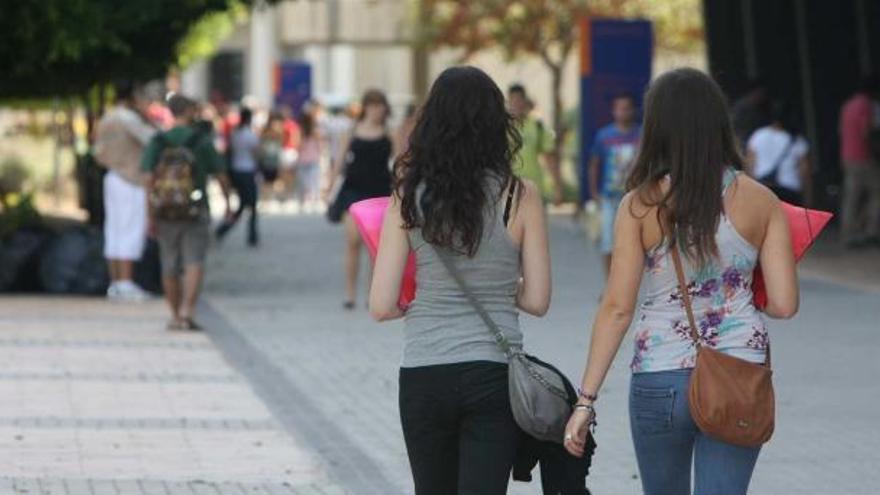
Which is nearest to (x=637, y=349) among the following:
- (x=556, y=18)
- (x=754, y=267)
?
(x=754, y=267)

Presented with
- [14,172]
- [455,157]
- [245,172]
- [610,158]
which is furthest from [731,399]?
[14,172]

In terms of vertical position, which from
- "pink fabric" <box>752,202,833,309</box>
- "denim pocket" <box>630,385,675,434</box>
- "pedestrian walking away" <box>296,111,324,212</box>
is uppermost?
"pink fabric" <box>752,202,833,309</box>

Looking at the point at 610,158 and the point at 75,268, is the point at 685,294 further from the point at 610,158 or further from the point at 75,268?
the point at 75,268

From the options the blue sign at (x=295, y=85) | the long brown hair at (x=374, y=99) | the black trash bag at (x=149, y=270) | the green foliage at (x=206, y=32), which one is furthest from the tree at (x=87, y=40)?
the blue sign at (x=295, y=85)

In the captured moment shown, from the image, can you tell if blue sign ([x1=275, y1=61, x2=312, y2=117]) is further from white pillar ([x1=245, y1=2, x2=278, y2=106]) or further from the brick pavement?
white pillar ([x1=245, y1=2, x2=278, y2=106])

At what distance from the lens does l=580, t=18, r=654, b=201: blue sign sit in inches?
951

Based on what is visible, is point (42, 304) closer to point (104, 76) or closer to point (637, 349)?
point (104, 76)

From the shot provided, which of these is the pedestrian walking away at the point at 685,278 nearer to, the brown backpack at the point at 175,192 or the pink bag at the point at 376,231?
the pink bag at the point at 376,231

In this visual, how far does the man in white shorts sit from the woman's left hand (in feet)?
40.6

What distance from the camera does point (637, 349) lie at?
5379mm

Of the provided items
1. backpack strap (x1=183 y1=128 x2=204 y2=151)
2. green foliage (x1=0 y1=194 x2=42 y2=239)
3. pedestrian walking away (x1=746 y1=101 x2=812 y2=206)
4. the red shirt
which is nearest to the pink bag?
backpack strap (x1=183 y1=128 x2=204 y2=151)

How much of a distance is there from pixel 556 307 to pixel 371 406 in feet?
18.8

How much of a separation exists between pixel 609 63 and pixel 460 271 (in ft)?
62.1

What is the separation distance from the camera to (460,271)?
550 cm
